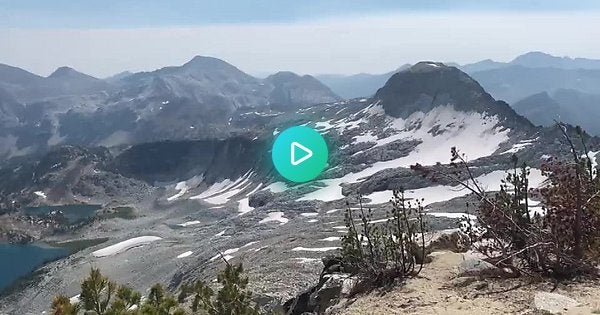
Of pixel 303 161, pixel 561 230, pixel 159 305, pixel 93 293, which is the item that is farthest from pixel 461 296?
pixel 303 161

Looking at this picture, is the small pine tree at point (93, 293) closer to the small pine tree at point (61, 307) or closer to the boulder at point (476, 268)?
the small pine tree at point (61, 307)

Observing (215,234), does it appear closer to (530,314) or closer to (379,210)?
(379,210)

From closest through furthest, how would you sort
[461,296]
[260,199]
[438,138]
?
[461,296] < [260,199] < [438,138]

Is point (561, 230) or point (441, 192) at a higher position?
point (561, 230)

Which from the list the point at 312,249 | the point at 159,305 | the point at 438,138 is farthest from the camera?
the point at 438,138

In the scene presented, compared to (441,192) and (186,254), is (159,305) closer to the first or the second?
(186,254)

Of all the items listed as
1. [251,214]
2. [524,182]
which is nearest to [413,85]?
[251,214]

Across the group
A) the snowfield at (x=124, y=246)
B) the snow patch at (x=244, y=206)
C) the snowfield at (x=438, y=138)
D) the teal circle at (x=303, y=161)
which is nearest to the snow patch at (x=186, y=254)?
the snowfield at (x=124, y=246)
